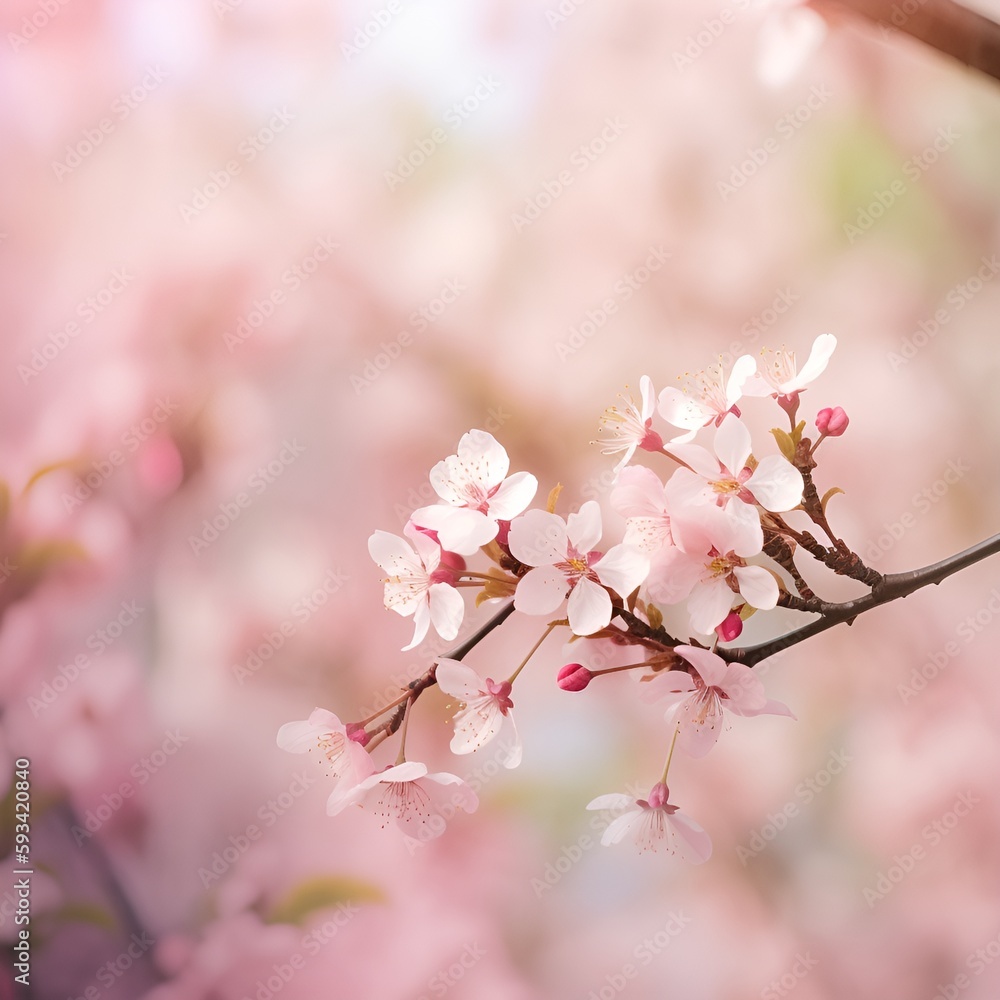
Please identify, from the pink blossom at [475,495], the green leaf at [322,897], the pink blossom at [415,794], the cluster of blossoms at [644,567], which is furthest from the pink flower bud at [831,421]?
the green leaf at [322,897]

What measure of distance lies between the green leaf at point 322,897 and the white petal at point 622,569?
71cm

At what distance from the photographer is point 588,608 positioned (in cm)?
59

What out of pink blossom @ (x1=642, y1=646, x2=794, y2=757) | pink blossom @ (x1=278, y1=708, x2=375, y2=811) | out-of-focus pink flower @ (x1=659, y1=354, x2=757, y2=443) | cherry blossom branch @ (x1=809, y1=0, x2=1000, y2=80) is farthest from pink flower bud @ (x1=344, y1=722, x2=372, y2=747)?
cherry blossom branch @ (x1=809, y1=0, x2=1000, y2=80)

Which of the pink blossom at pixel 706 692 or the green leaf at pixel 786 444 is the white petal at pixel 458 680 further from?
the green leaf at pixel 786 444

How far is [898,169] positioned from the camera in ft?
3.63

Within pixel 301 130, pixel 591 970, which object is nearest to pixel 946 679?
pixel 591 970

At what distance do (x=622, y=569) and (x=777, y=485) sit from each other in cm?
11

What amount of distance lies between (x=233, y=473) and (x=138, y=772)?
1.32ft

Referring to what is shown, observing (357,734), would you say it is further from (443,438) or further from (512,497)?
(443,438)

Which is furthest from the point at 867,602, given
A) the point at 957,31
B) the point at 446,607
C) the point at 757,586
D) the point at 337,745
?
the point at 957,31

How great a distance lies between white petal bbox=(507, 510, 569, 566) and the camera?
0.60 metres

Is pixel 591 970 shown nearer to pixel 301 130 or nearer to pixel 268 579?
pixel 268 579

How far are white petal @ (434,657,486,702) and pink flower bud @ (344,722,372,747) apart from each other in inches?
3.1

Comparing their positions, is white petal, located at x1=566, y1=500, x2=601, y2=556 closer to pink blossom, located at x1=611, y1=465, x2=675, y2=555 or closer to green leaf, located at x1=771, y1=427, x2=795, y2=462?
pink blossom, located at x1=611, y1=465, x2=675, y2=555
